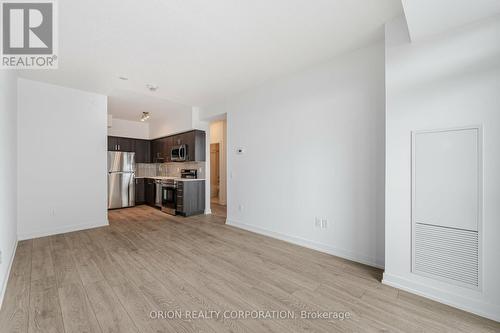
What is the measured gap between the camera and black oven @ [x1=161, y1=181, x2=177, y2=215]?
5.75 meters

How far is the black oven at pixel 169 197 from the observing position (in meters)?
5.75

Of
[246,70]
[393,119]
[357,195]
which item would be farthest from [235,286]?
[246,70]

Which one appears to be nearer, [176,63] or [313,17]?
[313,17]

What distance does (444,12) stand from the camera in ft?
5.83

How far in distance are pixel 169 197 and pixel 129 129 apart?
3091 mm

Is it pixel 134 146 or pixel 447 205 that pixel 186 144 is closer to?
pixel 134 146

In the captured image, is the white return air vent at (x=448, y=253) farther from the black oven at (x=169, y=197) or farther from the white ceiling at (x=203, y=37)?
the black oven at (x=169, y=197)

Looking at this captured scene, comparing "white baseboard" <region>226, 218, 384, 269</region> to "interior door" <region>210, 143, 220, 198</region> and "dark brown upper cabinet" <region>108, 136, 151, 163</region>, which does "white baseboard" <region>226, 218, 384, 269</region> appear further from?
"dark brown upper cabinet" <region>108, 136, 151, 163</region>

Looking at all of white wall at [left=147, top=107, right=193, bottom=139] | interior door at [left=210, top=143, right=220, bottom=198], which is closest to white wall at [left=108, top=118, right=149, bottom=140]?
white wall at [left=147, top=107, right=193, bottom=139]

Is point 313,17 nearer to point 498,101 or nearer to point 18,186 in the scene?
point 498,101

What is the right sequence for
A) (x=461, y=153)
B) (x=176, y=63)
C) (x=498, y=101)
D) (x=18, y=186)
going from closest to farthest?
(x=498, y=101) → (x=461, y=153) → (x=176, y=63) → (x=18, y=186)

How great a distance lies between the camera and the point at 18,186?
3.71m

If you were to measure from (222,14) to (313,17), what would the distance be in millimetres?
933

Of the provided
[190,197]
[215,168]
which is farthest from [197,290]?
[215,168]
